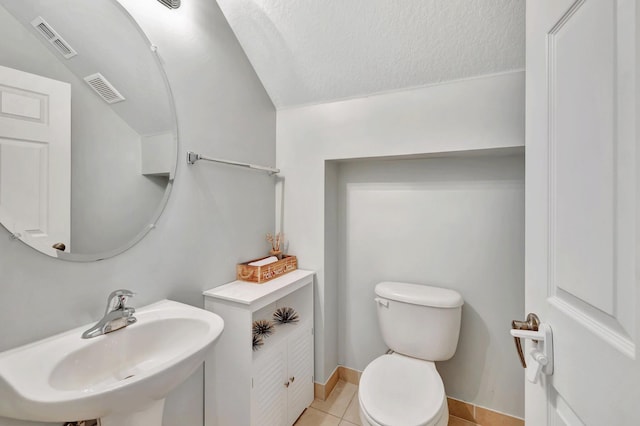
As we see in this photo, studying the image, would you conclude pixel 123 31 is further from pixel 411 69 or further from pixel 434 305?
pixel 434 305

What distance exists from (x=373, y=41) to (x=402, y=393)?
1.78 meters

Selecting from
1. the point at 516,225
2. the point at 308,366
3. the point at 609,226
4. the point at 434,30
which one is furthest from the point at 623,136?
the point at 308,366

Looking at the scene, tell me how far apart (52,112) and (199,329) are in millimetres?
903

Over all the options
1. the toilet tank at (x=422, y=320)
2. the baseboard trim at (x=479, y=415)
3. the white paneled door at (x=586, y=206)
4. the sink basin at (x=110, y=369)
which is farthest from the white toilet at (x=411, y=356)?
the sink basin at (x=110, y=369)

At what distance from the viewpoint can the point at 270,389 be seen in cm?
142

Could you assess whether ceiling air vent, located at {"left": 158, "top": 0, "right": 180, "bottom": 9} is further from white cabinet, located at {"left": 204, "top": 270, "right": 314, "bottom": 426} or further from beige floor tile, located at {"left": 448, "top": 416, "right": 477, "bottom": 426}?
beige floor tile, located at {"left": 448, "top": 416, "right": 477, "bottom": 426}

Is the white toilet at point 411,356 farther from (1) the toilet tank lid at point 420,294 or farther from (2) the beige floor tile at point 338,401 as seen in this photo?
(2) the beige floor tile at point 338,401

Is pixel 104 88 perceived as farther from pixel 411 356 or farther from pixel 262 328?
pixel 411 356

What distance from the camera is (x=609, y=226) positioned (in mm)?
416

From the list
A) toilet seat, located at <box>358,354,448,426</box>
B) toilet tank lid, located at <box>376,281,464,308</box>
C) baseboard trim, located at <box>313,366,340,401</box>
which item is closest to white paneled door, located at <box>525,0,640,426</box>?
toilet seat, located at <box>358,354,448,426</box>

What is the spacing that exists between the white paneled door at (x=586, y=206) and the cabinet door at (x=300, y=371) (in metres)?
1.22

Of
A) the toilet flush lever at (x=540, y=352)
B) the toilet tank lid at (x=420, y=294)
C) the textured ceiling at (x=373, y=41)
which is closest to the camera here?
the toilet flush lever at (x=540, y=352)

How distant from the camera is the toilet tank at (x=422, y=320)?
1.51 m

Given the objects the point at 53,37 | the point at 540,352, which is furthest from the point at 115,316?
the point at 540,352
